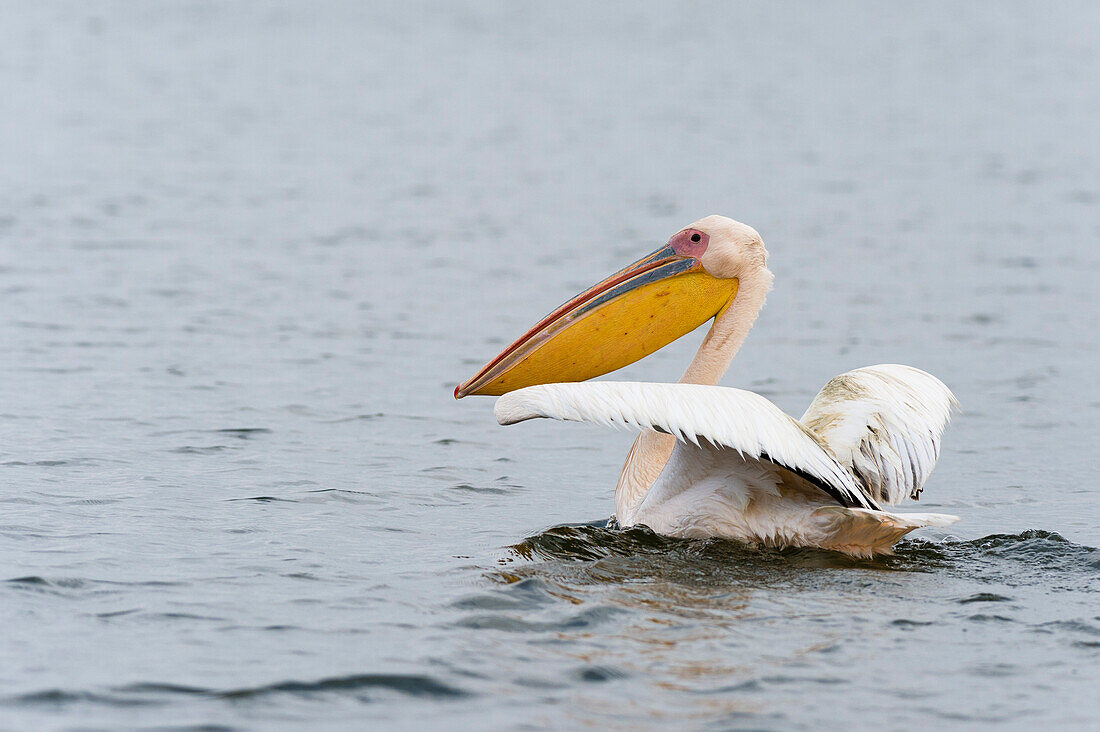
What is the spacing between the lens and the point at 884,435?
5.18 m

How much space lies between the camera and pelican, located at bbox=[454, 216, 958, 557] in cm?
464

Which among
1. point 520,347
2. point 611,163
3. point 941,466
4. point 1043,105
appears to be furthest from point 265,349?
point 1043,105

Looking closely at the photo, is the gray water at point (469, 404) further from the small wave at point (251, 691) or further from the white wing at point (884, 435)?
the white wing at point (884, 435)

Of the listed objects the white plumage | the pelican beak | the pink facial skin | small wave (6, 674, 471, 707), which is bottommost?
small wave (6, 674, 471, 707)

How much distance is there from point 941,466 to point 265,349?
4.47 meters

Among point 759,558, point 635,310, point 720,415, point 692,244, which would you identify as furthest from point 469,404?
point 720,415

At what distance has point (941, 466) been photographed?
7.18m

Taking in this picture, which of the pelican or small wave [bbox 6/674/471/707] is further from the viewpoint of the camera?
the pelican

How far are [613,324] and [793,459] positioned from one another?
1.34 metres

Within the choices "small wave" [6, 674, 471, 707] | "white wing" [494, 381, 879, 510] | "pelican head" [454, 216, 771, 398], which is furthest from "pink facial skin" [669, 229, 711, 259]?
"small wave" [6, 674, 471, 707]

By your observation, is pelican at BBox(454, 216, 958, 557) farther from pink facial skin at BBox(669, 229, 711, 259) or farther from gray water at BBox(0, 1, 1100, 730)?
gray water at BBox(0, 1, 1100, 730)

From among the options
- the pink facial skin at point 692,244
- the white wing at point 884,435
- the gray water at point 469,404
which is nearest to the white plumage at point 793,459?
the white wing at point 884,435

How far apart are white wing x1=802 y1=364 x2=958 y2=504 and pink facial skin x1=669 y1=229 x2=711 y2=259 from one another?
→ 2.98 ft

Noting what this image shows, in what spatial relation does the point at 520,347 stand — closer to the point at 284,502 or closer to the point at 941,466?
the point at 284,502
